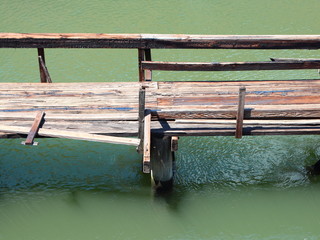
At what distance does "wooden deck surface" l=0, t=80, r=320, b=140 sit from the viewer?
6867 millimetres

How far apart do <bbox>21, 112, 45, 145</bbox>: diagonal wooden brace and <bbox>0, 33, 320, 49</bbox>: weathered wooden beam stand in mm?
1280

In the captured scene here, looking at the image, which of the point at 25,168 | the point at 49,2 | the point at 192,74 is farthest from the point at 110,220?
the point at 49,2

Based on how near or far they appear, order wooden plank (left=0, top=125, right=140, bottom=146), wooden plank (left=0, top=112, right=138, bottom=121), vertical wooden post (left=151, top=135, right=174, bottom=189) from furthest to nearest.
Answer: vertical wooden post (left=151, top=135, right=174, bottom=189) → wooden plank (left=0, top=112, right=138, bottom=121) → wooden plank (left=0, top=125, right=140, bottom=146)

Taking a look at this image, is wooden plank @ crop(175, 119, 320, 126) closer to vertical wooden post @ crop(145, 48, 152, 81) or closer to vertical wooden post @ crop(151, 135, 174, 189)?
vertical wooden post @ crop(151, 135, 174, 189)

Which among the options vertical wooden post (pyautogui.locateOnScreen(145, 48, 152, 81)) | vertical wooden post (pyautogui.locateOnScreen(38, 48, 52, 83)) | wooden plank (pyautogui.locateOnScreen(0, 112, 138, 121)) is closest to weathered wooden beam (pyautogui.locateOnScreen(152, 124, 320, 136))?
wooden plank (pyautogui.locateOnScreen(0, 112, 138, 121))

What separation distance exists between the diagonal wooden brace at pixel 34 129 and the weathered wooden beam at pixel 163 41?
128 cm

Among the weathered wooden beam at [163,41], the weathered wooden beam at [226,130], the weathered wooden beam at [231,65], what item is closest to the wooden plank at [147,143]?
the weathered wooden beam at [226,130]

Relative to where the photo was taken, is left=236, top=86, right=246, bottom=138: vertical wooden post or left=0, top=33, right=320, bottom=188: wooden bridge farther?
left=0, top=33, right=320, bottom=188: wooden bridge

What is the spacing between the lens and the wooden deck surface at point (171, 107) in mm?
6867

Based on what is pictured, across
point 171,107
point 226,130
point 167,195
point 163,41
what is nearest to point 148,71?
point 163,41

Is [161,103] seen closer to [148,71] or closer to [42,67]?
[148,71]

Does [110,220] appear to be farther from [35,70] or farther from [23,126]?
[35,70]

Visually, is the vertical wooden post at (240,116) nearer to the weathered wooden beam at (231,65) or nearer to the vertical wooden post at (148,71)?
the weathered wooden beam at (231,65)

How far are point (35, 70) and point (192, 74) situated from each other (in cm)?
388
